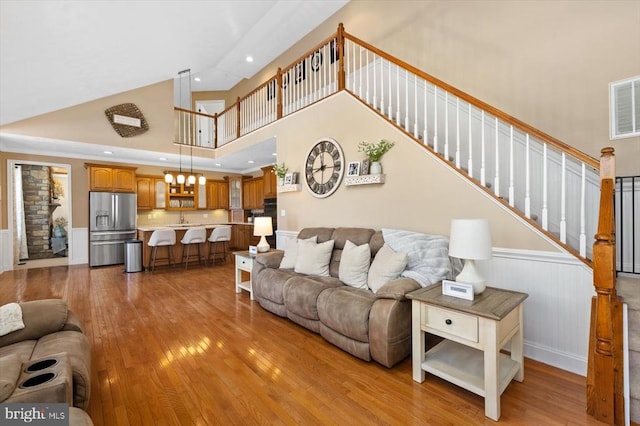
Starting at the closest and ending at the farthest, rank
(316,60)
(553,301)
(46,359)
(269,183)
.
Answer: (46,359)
(553,301)
(316,60)
(269,183)

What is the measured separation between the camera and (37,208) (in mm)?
7980

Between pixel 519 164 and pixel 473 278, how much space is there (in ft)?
5.40

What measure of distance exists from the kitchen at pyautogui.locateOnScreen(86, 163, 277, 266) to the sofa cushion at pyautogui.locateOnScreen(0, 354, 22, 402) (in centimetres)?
542

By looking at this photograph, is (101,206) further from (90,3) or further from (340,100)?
(340,100)

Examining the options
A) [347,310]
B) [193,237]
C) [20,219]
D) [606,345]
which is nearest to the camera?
[606,345]

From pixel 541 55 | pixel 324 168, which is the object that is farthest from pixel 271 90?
pixel 541 55

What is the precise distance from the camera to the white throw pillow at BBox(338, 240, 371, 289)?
Result: 283cm

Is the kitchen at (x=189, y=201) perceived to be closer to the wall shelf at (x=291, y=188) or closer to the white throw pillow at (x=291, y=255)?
the wall shelf at (x=291, y=188)

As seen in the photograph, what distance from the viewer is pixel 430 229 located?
2.90 metres

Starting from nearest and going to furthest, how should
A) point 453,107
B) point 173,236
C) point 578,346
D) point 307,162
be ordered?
point 578,346 → point 453,107 → point 307,162 → point 173,236

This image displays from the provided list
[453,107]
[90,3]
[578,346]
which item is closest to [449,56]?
[453,107]

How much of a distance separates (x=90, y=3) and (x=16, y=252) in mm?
6654

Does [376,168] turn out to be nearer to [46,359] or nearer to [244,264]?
[244,264]

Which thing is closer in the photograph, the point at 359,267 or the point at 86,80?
the point at 359,267
